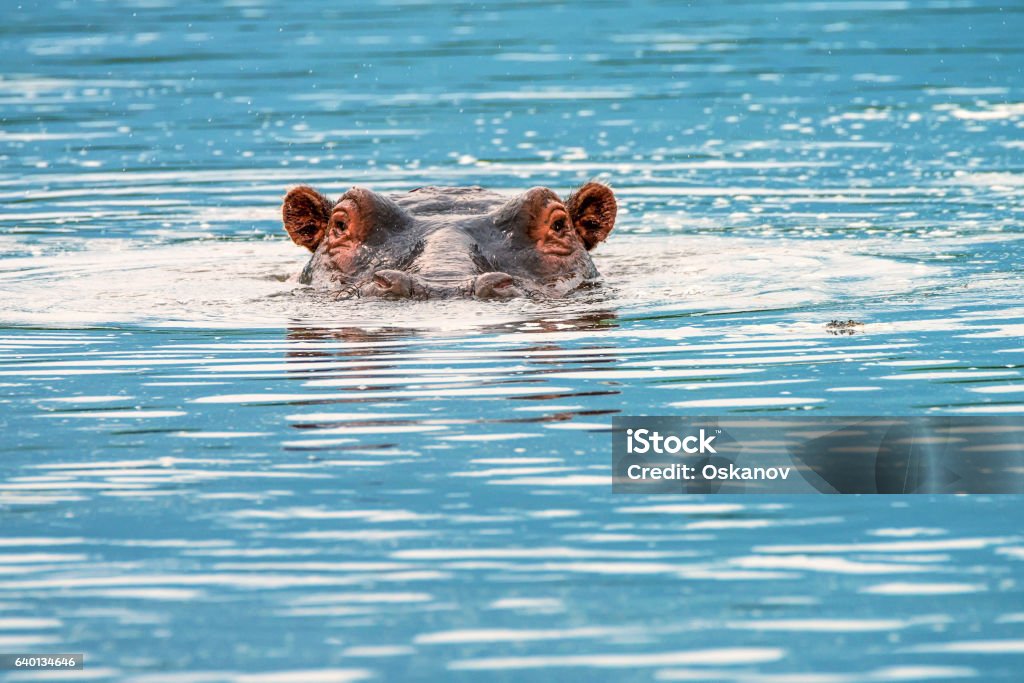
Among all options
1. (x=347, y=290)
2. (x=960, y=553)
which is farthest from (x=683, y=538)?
(x=347, y=290)

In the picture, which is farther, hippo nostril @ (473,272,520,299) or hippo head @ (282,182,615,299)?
hippo head @ (282,182,615,299)

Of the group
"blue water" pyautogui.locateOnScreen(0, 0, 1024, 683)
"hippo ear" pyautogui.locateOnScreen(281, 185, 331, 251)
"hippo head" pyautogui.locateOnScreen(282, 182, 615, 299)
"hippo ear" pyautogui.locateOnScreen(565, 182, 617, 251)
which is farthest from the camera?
"hippo ear" pyautogui.locateOnScreen(565, 182, 617, 251)

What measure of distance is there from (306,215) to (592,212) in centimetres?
237

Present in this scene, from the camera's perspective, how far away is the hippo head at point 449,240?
14.2 meters

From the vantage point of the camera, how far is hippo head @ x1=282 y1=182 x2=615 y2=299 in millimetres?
14156

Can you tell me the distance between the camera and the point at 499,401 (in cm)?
1102

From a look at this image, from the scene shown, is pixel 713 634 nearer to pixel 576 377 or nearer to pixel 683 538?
pixel 683 538

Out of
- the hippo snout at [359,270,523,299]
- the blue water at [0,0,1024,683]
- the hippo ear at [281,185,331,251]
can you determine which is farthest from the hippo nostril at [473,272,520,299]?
the hippo ear at [281,185,331,251]

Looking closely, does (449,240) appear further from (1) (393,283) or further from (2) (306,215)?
(2) (306,215)

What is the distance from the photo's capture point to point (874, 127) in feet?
90.0

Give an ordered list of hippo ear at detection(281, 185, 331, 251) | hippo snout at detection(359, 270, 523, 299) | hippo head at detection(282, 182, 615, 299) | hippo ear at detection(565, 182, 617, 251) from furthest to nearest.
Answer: hippo ear at detection(565, 182, 617, 251)
hippo ear at detection(281, 185, 331, 251)
hippo head at detection(282, 182, 615, 299)
hippo snout at detection(359, 270, 523, 299)

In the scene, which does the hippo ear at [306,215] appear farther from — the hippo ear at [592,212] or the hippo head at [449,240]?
the hippo ear at [592,212]

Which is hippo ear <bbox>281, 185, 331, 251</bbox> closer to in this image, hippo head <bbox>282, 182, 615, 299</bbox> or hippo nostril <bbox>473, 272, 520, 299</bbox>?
hippo head <bbox>282, 182, 615, 299</bbox>

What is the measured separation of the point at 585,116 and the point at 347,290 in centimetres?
1556
